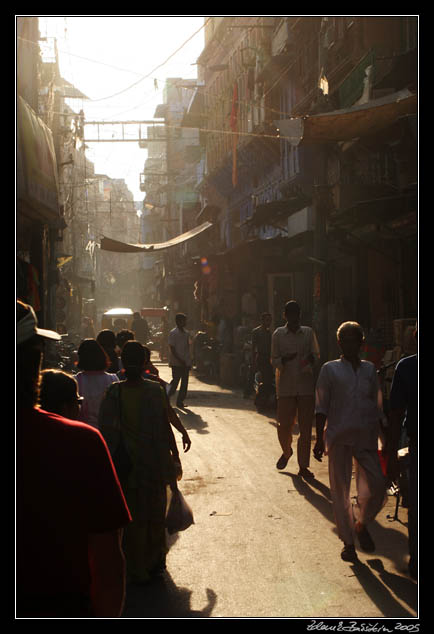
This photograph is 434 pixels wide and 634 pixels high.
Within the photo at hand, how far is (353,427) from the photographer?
6.22 metres

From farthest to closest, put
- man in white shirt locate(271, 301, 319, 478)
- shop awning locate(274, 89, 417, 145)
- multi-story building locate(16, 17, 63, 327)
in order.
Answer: shop awning locate(274, 89, 417, 145) → multi-story building locate(16, 17, 63, 327) → man in white shirt locate(271, 301, 319, 478)

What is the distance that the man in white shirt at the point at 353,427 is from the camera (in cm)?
622

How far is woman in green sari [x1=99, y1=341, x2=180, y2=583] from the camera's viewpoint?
559 cm

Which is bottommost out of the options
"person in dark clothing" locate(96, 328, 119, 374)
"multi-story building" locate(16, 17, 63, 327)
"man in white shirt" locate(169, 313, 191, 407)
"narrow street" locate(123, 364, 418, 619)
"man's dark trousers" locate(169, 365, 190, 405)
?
"narrow street" locate(123, 364, 418, 619)

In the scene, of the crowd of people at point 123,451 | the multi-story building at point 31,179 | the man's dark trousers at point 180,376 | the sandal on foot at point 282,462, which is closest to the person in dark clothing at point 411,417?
the crowd of people at point 123,451

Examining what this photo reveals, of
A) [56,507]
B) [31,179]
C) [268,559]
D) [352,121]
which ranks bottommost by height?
[268,559]

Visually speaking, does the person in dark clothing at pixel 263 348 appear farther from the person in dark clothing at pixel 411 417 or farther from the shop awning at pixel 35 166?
the person in dark clothing at pixel 411 417

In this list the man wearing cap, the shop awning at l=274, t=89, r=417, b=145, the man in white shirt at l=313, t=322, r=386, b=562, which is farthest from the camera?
the shop awning at l=274, t=89, r=417, b=145

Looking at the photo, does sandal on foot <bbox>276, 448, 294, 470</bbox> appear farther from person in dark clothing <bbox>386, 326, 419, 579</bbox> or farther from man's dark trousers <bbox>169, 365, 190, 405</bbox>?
man's dark trousers <bbox>169, 365, 190, 405</bbox>

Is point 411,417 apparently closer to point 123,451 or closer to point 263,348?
point 123,451

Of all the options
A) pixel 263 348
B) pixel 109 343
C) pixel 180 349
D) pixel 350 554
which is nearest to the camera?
pixel 350 554

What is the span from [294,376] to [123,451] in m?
4.25

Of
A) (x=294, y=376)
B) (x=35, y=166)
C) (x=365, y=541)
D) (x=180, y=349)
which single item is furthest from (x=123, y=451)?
(x=180, y=349)

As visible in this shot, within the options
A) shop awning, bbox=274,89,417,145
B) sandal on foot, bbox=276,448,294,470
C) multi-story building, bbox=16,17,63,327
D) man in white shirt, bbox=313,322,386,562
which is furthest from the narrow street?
shop awning, bbox=274,89,417,145
